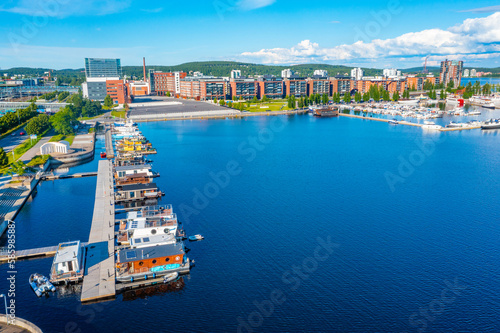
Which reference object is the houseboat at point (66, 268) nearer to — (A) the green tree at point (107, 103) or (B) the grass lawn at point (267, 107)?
(B) the grass lawn at point (267, 107)

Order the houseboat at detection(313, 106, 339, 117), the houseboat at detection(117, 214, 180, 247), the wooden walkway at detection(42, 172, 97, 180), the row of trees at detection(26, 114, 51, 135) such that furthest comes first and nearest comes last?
the houseboat at detection(313, 106, 339, 117) → the row of trees at detection(26, 114, 51, 135) → the wooden walkway at detection(42, 172, 97, 180) → the houseboat at detection(117, 214, 180, 247)

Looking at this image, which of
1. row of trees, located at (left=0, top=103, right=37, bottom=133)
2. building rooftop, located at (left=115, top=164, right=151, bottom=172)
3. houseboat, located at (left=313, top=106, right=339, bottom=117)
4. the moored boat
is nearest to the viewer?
building rooftop, located at (left=115, top=164, right=151, bottom=172)

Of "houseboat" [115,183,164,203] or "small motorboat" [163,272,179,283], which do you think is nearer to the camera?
"small motorboat" [163,272,179,283]

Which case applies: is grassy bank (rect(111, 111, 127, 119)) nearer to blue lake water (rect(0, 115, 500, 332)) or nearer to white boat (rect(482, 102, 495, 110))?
blue lake water (rect(0, 115, 500, 332))

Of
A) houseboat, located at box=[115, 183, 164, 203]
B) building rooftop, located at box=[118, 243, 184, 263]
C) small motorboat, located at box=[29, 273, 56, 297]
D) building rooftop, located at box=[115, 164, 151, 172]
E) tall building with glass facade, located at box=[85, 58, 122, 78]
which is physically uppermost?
tall building with glass facade, located at box=[85, 58, 122, 78]

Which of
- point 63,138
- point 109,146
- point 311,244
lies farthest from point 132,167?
point 63,138

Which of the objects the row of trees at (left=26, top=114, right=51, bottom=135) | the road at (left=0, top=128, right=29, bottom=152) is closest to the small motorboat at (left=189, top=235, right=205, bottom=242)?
the road at (left=0, top=128, right=29, bottom=152)

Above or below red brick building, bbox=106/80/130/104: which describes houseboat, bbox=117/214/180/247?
below

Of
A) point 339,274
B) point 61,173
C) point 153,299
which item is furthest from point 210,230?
point 61,173
